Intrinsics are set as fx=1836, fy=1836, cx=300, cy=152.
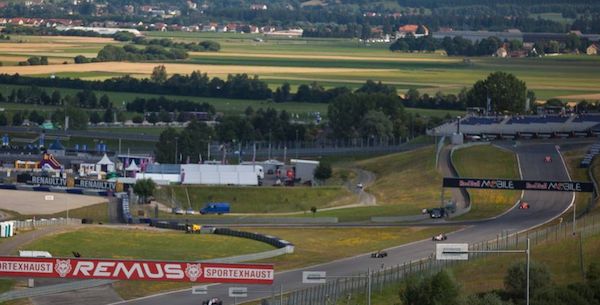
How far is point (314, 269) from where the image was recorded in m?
60.2

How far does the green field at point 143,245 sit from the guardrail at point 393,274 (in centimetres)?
771

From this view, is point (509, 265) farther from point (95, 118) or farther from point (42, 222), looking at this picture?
point (95, 118)

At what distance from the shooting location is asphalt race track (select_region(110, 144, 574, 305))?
5300 centimetres

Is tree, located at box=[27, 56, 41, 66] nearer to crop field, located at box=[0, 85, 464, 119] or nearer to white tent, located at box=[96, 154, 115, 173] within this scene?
crop field, located at box=[0, 85, 464, 119]

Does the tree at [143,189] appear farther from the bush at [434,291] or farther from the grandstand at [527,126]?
the bush at [434,291]

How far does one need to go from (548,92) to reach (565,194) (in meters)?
76.3

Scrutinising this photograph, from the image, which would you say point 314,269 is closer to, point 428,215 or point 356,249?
point 356,249

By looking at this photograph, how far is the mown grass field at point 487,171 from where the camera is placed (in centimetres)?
8162

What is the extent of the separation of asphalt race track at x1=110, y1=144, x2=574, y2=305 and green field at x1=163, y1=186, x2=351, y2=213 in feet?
31.7

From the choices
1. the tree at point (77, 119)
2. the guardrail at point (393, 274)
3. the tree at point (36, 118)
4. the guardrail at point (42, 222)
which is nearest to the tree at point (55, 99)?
the tree at point (36, 118)

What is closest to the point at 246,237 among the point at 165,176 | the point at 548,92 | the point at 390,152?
the point at 165,176

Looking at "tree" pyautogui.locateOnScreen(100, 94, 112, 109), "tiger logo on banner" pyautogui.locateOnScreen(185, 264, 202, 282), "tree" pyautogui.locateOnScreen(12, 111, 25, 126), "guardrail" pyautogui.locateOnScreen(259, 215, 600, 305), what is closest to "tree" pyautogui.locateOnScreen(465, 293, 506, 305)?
"guardrail" pyautogui.locateOnScreen(259, 215, 600, 305)

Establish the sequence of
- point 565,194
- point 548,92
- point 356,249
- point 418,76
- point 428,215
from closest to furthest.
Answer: point 356,249 < point 428,215 < point 565,194 < point 548,92 < point 418,76

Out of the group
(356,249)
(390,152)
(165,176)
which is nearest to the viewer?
(356,249)
